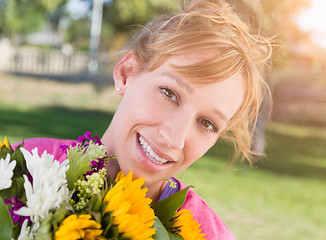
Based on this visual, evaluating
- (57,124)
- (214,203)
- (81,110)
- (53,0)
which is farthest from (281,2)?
(53,0)

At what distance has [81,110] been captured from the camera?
17.4 metres

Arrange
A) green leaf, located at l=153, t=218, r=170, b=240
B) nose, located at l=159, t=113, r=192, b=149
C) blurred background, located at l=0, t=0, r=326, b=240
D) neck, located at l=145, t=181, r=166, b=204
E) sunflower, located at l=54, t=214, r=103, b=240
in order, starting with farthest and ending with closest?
blurred background, located at l=0, t=0, r=326, b=240 → neck, located at l=145, t=181, r=166, b=204 → nose, located at l=159, t=113, r=192, b=149 → green leaf, located at l=153, t=218, r=170, b=240 → sunflower, located at l=54, t=214, r=103, b=240

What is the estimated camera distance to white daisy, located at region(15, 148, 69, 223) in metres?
1.10

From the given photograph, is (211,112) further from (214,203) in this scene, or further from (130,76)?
(214,203)

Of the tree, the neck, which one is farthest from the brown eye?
the tree

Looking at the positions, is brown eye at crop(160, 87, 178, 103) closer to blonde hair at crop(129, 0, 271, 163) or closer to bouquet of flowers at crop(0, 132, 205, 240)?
blonde hair at crop(129, 0, 271, 163)

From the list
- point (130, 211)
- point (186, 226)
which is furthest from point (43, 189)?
point (186, 226)

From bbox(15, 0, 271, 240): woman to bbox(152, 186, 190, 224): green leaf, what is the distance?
0.17m

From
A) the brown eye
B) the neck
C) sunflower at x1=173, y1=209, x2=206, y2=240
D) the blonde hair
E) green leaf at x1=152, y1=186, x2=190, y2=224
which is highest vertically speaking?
the blonde hair

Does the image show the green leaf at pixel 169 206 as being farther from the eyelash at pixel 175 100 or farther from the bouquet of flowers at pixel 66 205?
the eyelash at pixel 175 100

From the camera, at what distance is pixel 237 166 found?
27.9 feet

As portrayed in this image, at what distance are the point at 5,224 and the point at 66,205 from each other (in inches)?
6.1

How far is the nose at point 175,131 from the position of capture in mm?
1502

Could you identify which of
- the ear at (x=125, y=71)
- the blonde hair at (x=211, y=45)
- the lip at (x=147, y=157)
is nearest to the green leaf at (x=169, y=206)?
the lip at (x=147, y=157)
